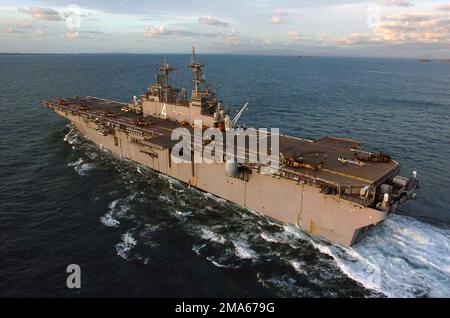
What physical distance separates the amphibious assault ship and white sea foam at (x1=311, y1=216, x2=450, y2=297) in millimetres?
1107

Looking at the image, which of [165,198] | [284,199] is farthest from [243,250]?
[165,198]

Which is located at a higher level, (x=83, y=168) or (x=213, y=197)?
(x=83, y=168)

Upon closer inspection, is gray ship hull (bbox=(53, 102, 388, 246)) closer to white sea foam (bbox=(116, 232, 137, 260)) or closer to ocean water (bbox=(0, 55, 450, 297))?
ocean water (bbox=(0, 55, 450, 297))

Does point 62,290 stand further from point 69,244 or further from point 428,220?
point 428,220

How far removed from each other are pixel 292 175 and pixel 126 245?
1334 centimetres

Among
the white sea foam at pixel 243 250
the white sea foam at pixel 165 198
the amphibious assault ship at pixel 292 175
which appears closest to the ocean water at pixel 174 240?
the white sea foam at pixel 165 198

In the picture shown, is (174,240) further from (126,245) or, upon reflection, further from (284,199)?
(284,199)

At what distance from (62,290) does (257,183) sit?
15706 millimetres

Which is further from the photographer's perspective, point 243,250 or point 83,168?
point 83,168

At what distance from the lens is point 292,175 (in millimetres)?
25453

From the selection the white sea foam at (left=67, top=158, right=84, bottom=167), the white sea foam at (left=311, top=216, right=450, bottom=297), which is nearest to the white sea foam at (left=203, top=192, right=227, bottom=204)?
the white sea foam at (left=311, top=216, right=450, bottom=297)

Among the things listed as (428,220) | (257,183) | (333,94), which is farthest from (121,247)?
(333,94)
